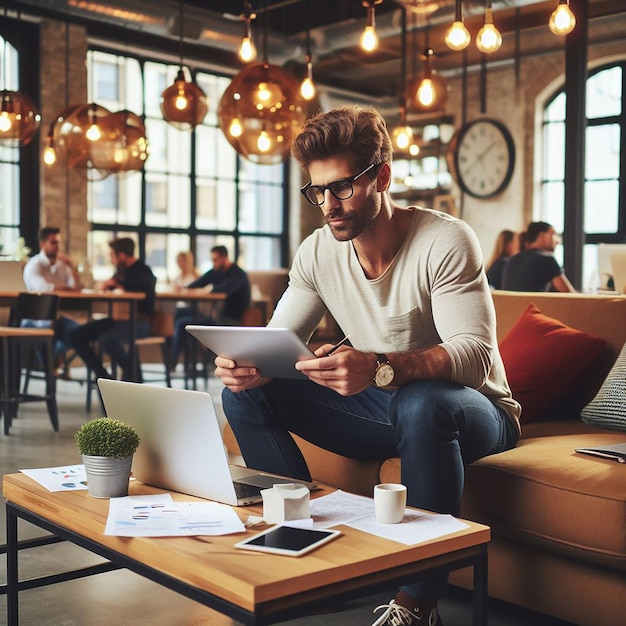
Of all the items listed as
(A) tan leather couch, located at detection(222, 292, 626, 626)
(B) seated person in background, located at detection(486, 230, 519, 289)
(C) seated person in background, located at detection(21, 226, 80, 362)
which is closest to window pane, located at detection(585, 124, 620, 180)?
(B) seated person in background, located at detection(486, 230, 519, 289)

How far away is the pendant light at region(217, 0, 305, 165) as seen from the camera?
15.7 feet

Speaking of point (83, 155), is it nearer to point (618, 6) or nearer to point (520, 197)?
point (618, 6)

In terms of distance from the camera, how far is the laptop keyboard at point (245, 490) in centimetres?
178

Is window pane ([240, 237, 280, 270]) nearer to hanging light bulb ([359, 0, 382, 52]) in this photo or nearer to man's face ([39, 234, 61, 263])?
man's face ([39, 234, 61, 263])

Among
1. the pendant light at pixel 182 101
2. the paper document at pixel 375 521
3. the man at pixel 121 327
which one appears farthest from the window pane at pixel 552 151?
the paper document at pixel 375 521

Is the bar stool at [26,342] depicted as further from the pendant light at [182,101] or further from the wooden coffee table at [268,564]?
the wooden coffee table at [268,564]

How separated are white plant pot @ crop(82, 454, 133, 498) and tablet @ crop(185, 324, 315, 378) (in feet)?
1.16

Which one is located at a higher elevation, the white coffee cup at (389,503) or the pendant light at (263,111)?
the pendant light at (263,111)

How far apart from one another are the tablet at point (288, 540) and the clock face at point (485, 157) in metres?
9.90

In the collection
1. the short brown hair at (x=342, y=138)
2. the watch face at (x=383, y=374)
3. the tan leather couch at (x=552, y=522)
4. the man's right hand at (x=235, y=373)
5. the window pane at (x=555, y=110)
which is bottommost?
the tan leather couch at (x=552, y=522)

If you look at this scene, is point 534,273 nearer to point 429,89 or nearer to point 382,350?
point 429,89

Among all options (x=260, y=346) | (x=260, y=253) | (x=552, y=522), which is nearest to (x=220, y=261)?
(x=260, y=253)

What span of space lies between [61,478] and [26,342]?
371cm

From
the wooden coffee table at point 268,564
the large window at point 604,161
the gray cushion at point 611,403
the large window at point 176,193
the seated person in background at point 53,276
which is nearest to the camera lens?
the wooden coffee table at point 268,564
